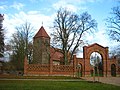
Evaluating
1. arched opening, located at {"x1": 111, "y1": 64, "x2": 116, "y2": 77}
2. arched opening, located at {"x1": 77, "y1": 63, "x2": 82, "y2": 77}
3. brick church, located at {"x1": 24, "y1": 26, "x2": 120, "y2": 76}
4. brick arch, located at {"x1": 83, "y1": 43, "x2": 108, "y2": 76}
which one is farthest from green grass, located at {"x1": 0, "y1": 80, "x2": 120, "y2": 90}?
arched opening, located at {"x1": 111, "y1": 64, "x2": 116, "y2": 77}

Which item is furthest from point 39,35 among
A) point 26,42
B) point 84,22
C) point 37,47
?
point 84,22

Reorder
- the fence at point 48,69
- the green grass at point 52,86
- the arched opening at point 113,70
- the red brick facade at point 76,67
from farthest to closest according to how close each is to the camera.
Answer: the arched opening at point 113,70 → the red brick facade at point 76,67 → the fence at point 48,69 → the green grass at point 52,86

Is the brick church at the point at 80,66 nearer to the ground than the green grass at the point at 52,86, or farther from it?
farther from it

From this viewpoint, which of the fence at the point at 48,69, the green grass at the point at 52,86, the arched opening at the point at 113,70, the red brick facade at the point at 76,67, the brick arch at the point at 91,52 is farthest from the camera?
the arched opening at the point at 113,70

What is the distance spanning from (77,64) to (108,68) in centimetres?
676

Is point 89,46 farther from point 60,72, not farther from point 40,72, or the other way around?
point 40,72

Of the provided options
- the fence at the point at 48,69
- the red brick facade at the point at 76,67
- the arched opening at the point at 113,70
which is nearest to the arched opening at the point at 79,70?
the red brick facade at the point at 76,67

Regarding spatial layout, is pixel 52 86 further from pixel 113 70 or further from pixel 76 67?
pixel 113 70

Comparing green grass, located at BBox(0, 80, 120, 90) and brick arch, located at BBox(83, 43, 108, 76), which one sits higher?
brick arch, located at BBox(83, 43, 108, 76)

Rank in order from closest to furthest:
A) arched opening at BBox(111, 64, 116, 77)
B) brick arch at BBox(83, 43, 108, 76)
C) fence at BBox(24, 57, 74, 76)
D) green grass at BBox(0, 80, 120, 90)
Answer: green grass at BBox(0, 80, 120, 90)
fence at BBox(24, 57, 74, 76)
brick arch at BBox(83, 43, 108, 76)
arched opening at BBox(111, 64, 116, 77)

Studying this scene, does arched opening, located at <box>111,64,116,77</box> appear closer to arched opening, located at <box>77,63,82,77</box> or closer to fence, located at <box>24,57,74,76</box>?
arched opening, located at <box>77,63,82,77</box>

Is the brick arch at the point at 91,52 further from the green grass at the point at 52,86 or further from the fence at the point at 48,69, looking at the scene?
the green grass at the point at 52,86

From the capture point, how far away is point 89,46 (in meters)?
45.4

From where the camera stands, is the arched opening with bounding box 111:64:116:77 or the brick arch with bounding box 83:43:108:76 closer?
the brick arch with bounding box 83:43:108:76
